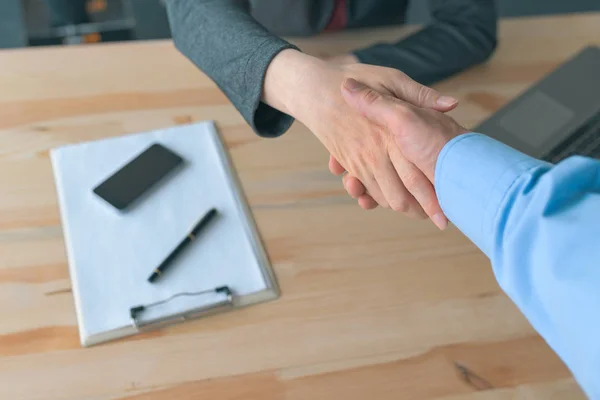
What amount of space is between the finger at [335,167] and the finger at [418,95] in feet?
0.41

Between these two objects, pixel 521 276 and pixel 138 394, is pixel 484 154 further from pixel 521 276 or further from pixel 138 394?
pixel 138 394

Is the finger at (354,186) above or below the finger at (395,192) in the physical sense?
below

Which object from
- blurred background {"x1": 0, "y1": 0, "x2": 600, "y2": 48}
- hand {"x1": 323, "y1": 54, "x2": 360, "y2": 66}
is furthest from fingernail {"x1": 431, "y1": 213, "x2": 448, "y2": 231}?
blurred background {"x1": 0, "y1": 0, "x2": 600, "y2": 48}

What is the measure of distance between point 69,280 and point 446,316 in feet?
1.50

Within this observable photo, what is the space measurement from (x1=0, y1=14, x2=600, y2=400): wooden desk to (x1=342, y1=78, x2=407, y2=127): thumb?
124 mm

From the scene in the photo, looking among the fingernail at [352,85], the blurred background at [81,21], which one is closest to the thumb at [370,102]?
the fingernail at [352,85]

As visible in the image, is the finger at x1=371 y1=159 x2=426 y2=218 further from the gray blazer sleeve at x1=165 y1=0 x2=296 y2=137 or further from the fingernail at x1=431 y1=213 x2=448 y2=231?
the gray blazer sleeve at x1=165 y1=0 x2=296 y2=137

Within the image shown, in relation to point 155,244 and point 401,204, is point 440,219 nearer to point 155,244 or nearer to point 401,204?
point 401,204

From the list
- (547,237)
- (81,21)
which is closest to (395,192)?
(547,237)

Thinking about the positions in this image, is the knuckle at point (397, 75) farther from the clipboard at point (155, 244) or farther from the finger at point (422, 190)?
the clipboard at point (155, 244)

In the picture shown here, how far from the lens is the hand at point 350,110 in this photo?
2.35 ft

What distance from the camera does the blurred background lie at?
1687 millimetres

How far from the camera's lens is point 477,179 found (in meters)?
0.52

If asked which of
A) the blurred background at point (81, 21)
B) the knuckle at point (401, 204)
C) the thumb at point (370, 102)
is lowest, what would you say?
the blurred background at point (81, 21)
